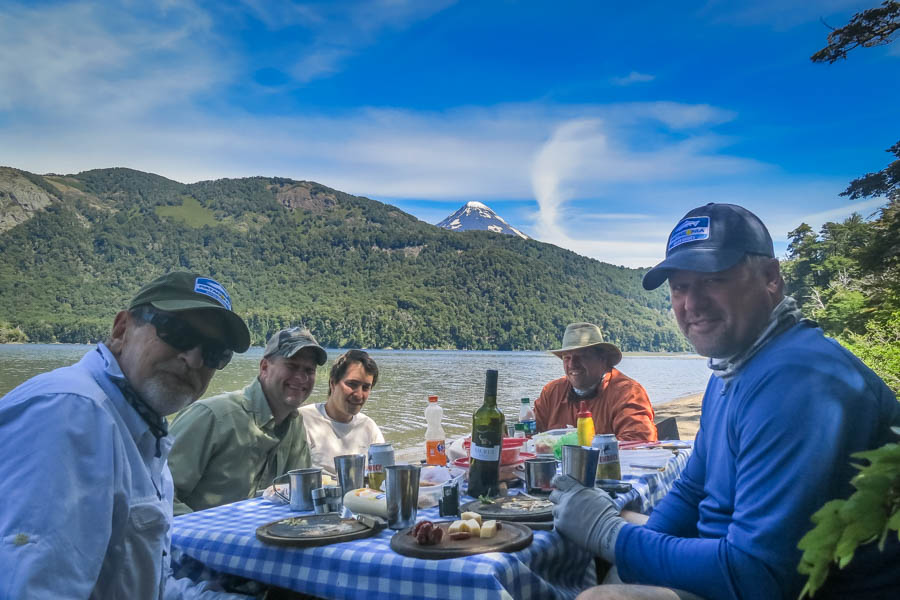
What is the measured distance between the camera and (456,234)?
161 meters

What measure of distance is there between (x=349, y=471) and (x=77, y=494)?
53.2 inches

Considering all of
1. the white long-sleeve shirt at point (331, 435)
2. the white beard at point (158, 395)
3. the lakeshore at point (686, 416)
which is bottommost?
the lakeshore at point (686, 416)

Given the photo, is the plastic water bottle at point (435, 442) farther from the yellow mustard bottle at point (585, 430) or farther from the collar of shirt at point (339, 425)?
the collar of shirt at point (339, 425)

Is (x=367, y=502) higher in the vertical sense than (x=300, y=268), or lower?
lower

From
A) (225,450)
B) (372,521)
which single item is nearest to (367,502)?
(372,521)

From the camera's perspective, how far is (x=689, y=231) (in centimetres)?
212

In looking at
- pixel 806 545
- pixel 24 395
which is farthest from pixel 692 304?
pixel 24 395

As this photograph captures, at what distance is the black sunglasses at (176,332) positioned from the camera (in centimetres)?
186

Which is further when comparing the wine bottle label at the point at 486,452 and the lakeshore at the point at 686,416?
the lakeshore at the point at 686,416

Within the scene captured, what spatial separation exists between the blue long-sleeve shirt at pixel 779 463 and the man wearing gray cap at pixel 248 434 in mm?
2344

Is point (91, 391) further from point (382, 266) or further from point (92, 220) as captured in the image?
point (92, 220)

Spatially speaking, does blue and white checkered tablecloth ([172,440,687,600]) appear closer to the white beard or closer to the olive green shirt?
the white beard

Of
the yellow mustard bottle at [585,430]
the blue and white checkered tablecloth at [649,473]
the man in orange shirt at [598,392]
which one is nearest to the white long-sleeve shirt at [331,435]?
the man in orange shirt at [598,392]

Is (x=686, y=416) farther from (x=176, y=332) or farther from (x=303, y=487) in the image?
(x=176, y=332)
